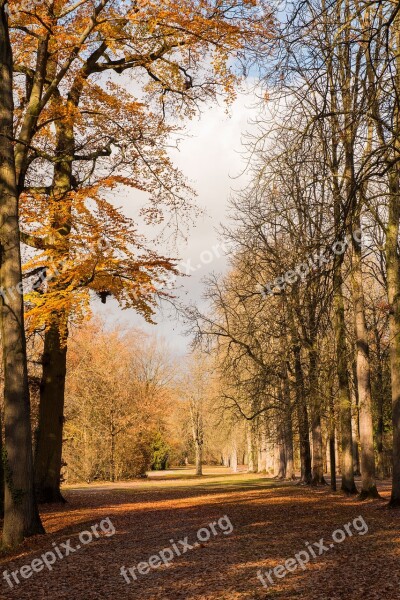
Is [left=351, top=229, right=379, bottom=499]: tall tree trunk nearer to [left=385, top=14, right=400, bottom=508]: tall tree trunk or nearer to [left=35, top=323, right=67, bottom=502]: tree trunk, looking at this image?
[left=385, top=14, right=400, bottom=508]: tall tree trunk

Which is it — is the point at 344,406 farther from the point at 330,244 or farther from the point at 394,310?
the point at 330,244

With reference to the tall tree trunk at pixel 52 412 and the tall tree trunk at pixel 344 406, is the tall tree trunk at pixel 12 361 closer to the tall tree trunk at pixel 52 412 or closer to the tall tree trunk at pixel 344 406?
the tall tree trunk at pixel 52 412

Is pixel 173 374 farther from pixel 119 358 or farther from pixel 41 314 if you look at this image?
pixel 41 314

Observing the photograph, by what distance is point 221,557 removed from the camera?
8.45 m

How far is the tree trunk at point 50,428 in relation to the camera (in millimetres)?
17625

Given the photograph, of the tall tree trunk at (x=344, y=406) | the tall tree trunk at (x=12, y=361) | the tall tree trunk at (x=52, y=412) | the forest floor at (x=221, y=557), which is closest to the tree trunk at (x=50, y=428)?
the tall tree trunk at (x=52, y=412)

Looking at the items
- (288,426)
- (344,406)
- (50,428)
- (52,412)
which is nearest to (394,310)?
(344,406)

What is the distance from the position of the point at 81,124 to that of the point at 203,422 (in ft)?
113

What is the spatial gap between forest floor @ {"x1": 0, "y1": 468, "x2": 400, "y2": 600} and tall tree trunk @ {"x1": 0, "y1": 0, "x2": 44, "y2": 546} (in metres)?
0.53

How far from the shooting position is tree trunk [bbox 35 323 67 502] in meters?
17.6

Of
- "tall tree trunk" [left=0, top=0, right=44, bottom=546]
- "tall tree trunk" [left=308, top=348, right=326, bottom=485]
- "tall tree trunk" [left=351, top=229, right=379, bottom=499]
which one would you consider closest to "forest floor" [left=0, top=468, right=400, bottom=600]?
Result: "tall tree trunk" [left=0, top=0, right=44, bottom=546]

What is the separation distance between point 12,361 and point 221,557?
4.57 m

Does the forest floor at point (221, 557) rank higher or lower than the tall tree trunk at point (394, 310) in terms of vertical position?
lower

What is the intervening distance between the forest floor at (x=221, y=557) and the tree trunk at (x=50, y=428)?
125 inches
